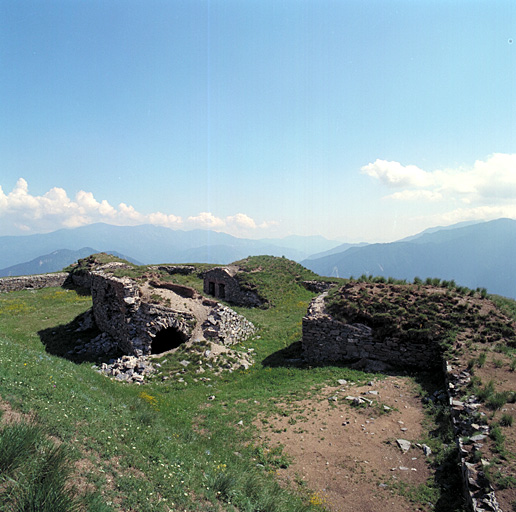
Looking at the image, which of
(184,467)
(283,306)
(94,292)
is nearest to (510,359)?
(184,467)

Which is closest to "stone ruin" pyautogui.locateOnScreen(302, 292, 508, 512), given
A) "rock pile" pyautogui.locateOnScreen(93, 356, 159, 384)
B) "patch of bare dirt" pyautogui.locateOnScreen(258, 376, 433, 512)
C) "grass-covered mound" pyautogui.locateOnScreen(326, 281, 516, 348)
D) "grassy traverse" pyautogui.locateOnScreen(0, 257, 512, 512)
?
"grass-covered mound" pyautogui.locateOnScreen(326, 281, 516, 348)

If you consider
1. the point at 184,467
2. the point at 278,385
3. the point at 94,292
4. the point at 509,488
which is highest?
the point at 94,292

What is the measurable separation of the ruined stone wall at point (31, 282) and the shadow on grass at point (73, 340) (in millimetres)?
25993

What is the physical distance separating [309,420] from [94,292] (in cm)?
1966

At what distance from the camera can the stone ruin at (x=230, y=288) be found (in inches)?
1277

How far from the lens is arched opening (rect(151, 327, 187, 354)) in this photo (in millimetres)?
19609

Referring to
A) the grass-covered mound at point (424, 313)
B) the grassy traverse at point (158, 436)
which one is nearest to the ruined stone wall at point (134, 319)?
the grassy traverse at point (158, 436)

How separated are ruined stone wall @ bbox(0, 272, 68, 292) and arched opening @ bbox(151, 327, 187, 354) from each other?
33.5m

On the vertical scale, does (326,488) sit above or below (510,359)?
below

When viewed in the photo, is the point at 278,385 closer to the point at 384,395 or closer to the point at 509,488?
the point at 384,395

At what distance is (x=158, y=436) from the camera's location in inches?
291

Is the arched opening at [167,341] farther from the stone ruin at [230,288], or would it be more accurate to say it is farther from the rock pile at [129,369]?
the stone ruin at [230,288]

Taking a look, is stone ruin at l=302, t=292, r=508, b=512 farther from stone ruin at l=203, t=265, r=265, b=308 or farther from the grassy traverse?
stone ruin at l=203, t=265, r=265, b=308

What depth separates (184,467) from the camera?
251 inches
